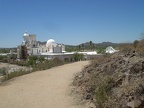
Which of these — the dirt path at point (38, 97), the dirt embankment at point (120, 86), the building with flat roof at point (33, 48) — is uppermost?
the building with flat roof at point (33, 48)

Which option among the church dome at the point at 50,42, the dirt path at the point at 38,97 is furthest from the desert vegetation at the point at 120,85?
the church dome at the point at 50,42

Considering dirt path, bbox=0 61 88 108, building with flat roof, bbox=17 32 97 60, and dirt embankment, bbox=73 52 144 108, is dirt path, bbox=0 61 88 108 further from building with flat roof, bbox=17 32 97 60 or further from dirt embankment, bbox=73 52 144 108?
building with flat roof, bbox=17 32 97 60

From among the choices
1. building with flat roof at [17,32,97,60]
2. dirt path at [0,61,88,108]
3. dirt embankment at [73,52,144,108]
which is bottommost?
dirt path at [0,61,88,108]

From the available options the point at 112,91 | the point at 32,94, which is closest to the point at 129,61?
the point at 112,91

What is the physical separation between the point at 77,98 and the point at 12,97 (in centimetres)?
327

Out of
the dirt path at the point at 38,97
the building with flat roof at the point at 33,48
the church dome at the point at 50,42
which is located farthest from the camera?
the church dome at the point at 50,42

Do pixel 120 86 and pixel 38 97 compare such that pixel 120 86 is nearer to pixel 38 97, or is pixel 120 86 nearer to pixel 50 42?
pixel 38 97

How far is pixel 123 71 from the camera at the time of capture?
31.5 feet

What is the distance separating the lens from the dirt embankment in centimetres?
708

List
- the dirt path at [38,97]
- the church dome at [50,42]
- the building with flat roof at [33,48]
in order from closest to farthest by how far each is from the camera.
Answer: the dirt path at [38,97], the building with flat roof at [33,48], the church dome at [50,42]

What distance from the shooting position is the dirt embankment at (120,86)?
708 cm

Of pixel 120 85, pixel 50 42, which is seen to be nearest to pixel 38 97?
pixel 120 85

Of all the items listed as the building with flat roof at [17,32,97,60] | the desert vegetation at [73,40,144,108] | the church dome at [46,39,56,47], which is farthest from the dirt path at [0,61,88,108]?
the church dome at [46,39,56,47]

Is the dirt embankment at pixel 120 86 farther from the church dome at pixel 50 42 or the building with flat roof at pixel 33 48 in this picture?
the church dome at pixel 50 42
